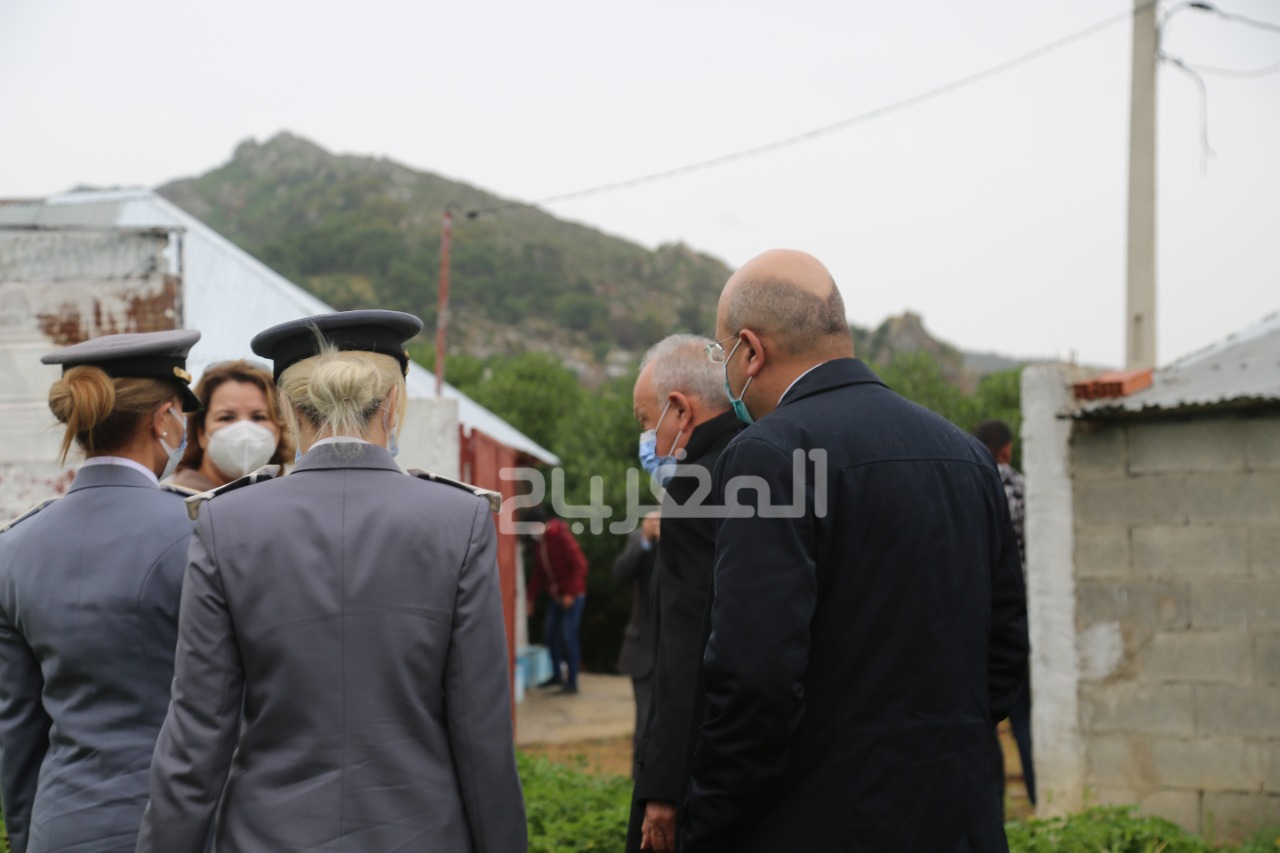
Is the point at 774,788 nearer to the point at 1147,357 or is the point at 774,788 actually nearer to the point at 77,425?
the point at 77,425

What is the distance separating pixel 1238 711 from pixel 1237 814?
19.8 inches

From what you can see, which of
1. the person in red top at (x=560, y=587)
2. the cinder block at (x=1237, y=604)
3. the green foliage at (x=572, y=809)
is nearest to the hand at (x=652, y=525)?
the green foliage at (x=572, y=809)

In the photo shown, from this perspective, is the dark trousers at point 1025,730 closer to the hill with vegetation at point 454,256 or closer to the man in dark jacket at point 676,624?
the man in dark jacket at point 676,624

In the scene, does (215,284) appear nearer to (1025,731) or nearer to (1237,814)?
(1025,731)

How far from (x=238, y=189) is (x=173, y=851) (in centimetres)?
9299

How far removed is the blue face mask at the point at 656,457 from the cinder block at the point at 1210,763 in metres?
3.60

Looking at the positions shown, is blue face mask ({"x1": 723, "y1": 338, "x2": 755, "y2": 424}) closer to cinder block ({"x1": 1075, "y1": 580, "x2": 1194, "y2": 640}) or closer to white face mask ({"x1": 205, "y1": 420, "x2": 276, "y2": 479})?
white face mask ({"x1": 205, "y1": 420, "x2": 276, "y2": 479})

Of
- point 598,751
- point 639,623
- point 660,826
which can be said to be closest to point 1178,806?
point 639,623

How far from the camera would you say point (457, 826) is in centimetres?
221

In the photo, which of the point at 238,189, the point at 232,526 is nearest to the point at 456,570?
the point at 232,526

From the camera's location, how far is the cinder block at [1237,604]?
563 centimetres

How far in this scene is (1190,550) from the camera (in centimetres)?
582

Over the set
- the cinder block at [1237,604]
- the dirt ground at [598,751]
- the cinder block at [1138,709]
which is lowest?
the dirt ground at [598,751]

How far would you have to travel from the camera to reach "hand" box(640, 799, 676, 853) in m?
2.83
